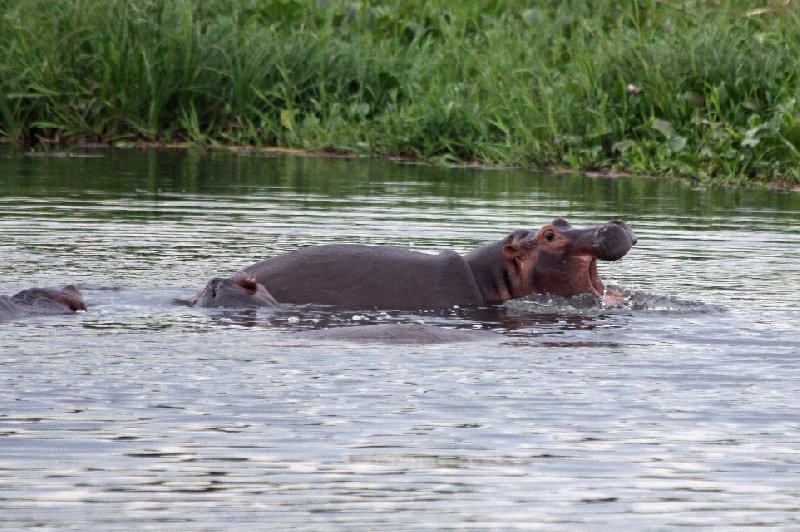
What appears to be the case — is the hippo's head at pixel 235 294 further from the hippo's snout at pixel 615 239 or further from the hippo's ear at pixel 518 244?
the hippo's snout at pixel 615 239

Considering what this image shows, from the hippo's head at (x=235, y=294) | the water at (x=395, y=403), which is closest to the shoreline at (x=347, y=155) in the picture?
the water at (x=395, y=403)

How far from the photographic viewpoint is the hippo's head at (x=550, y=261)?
6828mm

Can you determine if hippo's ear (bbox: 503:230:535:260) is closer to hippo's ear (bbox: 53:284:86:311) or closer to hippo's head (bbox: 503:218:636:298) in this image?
hippo's head (bbox: 503:218:636:298)

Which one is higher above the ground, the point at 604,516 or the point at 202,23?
the point at 202,23

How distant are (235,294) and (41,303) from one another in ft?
2.44

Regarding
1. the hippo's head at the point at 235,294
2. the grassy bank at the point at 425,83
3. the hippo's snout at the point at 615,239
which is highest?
the grassy bank at the point at 425,83

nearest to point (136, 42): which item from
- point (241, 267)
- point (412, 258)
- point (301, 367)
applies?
point (241, 267)

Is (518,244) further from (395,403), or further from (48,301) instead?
(395,403)

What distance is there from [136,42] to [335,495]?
10737mm

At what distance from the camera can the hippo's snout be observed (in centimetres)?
657

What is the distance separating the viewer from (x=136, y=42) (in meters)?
13.9

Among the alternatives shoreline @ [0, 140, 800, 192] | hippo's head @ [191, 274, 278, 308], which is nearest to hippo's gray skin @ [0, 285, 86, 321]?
hippo's head @ [191, 274, 278, 308]

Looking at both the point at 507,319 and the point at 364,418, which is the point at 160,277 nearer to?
the point at 507,319

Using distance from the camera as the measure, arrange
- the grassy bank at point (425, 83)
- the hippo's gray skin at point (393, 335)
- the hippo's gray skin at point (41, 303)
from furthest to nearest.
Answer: the grassy bank at point (425, 83)
the hippo's gray skin at point (41, 303)
the hippo's gray skin at point (393, 335)
